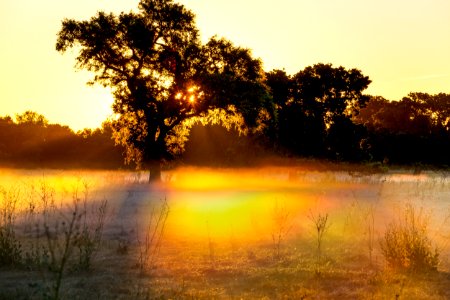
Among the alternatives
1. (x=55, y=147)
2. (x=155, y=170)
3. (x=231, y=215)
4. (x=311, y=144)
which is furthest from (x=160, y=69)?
(x=55, y=147)

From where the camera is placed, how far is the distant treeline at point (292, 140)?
120 ft

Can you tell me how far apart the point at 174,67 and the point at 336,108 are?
11962 mm

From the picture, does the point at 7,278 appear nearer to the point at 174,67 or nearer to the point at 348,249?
the point at 348,249

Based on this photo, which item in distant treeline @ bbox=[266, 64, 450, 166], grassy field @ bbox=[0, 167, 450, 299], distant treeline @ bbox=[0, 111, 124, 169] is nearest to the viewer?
grassy field @ bbox=[0, 167, 450, 299]

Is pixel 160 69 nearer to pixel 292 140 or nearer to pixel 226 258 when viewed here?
pixel 292 140

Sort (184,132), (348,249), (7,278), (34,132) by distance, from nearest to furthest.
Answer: (7,278) → (348,249) → (184,132) → (34,132)

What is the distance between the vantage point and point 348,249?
10.9 m

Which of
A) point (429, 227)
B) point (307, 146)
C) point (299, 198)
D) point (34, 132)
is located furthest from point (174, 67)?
point (34, 132)

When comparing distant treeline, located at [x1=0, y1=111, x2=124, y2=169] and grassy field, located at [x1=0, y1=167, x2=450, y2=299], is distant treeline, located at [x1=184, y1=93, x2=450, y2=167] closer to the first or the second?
distant treeline, located at [x1=0, y1=111, x2=124, y2=169]

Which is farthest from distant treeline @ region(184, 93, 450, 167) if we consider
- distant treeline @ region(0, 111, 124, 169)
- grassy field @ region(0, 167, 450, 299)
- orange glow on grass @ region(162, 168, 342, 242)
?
grassy field @ region(0, 167, 450, 299)

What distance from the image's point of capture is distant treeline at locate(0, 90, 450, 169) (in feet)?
120

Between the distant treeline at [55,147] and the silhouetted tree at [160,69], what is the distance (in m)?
20.9

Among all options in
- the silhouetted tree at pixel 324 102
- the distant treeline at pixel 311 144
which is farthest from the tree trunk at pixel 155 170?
the silhouetted tree at pixel 324 102

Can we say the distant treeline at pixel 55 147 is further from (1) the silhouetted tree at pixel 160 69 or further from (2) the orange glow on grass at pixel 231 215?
(2) the orange glow on grass at pixel 231 215
